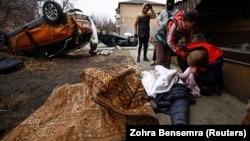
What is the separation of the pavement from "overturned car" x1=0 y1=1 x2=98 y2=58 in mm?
5207

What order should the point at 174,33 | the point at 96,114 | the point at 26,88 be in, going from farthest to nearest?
the point at 26,88 → the point at 174,33 → the point at 96,114

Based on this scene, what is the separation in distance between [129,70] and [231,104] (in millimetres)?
1404

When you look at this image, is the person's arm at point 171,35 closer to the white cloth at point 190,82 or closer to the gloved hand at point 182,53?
the gloved hand at point 182,53

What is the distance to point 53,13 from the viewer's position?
646 cm

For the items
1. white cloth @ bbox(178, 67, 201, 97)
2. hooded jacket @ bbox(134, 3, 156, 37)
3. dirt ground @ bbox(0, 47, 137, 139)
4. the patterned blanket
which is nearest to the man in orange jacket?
white cloth @ bbox(178, 67, 201, 97)

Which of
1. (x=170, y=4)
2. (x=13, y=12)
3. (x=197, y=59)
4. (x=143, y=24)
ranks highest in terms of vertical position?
(x=13, y=12)

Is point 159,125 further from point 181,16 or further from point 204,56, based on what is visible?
point 181,16

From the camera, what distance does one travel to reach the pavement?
2.05m

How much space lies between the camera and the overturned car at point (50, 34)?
6.48 m

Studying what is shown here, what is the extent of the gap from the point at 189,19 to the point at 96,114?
75.9 inches

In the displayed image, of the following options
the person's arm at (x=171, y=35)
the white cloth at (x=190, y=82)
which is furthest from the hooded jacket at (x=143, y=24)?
the white cloth at (x=190, y=82)

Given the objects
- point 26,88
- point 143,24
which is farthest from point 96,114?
point 143,24

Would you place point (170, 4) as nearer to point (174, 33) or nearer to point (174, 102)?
point (174, 33)

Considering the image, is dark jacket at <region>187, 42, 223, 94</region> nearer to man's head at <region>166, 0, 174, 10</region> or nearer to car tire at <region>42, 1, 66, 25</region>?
man's head at <region>166, 0, 174, 10</region>
